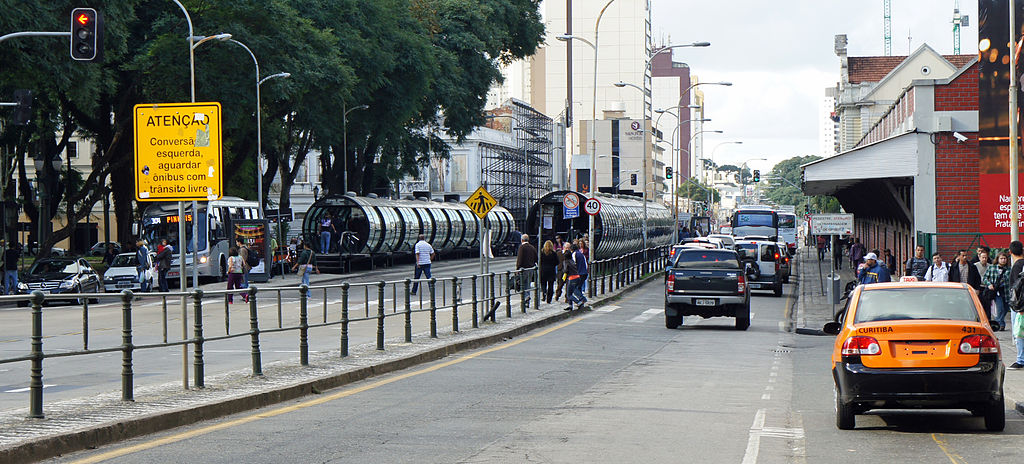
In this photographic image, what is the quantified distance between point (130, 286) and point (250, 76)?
898 centimetres

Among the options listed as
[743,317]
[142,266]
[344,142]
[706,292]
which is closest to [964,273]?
[743,317]

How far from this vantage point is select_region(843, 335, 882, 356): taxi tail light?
11070 millimetres

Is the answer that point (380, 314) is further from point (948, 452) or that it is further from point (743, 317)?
point (743, 317)

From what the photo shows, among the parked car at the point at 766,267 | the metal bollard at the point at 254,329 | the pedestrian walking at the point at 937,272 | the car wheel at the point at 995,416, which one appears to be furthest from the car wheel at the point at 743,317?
the car wheel at the point at 995,416

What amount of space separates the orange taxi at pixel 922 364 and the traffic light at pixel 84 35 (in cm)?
1647

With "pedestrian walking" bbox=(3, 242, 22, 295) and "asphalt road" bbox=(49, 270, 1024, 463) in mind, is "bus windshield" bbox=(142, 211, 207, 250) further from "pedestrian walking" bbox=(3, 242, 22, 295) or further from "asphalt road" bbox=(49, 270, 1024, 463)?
"asphalt road" bbox=(49, 270, 1024, 463)

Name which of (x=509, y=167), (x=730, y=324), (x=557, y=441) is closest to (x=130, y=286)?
(x=730, y=324)

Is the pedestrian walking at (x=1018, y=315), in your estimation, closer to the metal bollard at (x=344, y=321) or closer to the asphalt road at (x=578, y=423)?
the asphalt road at (x=578, y=423)

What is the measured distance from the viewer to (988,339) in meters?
10.9

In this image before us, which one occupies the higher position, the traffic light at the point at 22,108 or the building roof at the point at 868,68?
the building roof at the point at 868,68

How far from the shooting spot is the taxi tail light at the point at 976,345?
10.9m

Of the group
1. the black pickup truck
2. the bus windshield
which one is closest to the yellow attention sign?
the black pickup truck

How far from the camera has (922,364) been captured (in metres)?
10.9

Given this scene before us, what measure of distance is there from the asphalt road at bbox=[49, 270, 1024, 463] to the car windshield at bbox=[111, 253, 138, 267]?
83.1 feet
